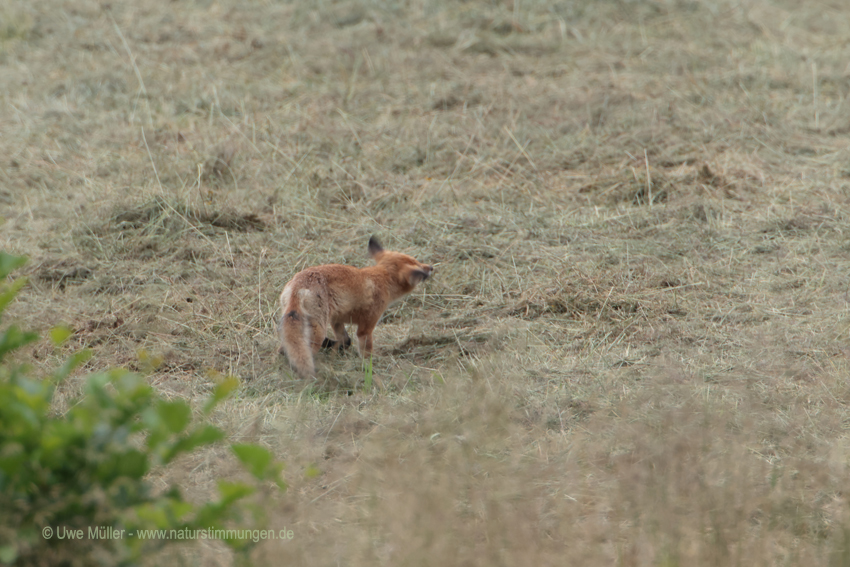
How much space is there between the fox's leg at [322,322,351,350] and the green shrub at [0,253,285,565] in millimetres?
2825

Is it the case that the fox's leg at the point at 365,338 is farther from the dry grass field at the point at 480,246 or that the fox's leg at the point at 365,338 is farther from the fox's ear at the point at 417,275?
the fox's ear at the point at 417,275

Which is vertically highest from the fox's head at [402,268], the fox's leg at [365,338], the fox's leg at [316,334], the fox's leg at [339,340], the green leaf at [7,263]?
the green leaf at [7,263]

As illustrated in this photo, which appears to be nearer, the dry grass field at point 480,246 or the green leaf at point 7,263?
the green leaf at point 7,263

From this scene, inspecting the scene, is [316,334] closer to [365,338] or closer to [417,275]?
[365,338]

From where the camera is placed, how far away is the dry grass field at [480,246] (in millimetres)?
3053

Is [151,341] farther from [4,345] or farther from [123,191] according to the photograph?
[4,345]

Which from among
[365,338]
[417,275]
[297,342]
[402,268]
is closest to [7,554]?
[297,342]

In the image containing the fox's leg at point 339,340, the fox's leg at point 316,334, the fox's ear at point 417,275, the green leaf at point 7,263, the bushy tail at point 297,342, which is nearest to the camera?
the green leaf at point 7,263

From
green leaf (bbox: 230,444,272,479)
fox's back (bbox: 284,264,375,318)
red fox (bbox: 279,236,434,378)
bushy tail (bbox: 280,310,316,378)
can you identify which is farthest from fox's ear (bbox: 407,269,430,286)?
green leaf (bbox: 230,444,272,479)

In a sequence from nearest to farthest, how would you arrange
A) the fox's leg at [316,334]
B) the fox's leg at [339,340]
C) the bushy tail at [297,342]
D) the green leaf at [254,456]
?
the green leaf at [254,456]
the bushy tail at [297,342]
the fox's leg at [316,334]
the fox's leg at [339,340]

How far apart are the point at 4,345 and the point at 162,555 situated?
0.85m

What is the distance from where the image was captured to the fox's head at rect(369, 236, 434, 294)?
498cm

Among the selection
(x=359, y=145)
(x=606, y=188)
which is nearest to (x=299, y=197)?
(x=359, y=145)

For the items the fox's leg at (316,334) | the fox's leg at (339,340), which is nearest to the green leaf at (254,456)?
the fox's leg at (316,334)
